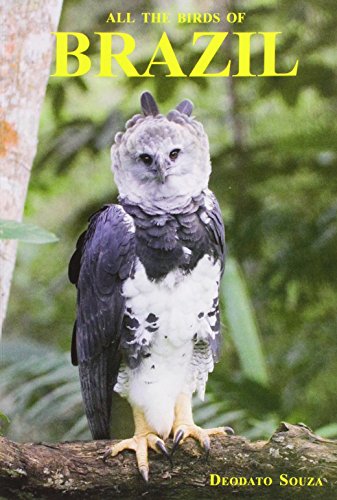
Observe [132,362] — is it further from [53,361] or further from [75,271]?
[53,361]

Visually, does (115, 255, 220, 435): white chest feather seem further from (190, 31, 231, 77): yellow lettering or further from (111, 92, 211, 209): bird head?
(190, 31, 231, 77): yellow lettering

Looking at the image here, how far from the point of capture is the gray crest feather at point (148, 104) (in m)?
1.97

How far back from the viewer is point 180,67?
2.18 m

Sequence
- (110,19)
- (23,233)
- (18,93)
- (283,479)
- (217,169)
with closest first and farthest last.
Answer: (23,233) → (283,479) → (18,93) → (110,19) → (217,169)

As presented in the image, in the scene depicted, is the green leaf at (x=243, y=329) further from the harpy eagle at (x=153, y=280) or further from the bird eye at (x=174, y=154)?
the bird eye at (x=174, y=154)

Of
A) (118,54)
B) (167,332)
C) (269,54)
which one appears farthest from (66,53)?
(167,332)

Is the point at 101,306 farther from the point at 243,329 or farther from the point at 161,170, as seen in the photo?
the point at 243,329

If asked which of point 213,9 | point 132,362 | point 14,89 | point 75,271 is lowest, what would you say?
point 132,362

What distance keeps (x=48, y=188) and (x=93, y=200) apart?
0.62 feet

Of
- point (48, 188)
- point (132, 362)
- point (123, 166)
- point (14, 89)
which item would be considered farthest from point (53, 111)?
point (132, 362)

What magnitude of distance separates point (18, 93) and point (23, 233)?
100cm

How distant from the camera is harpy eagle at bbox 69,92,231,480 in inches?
76.8

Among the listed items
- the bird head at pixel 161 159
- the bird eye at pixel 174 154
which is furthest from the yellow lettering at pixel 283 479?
the bird eye at pixel 174 154

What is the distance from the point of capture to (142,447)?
6.39ft
